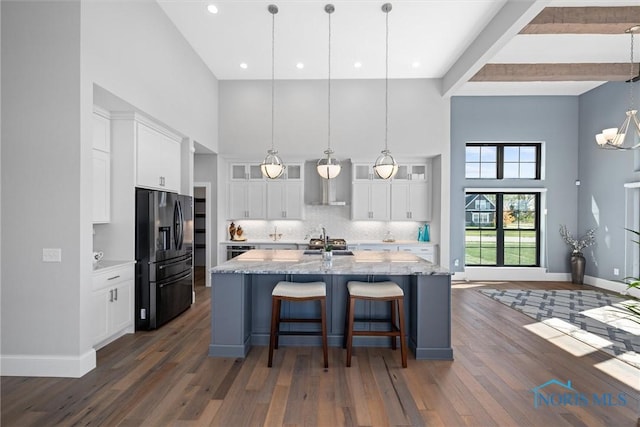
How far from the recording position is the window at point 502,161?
7.38m

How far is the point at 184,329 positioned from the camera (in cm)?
416

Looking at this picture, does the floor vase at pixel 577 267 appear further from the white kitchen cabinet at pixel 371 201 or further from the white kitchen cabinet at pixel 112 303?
the white kitchen cabinet at pixel 112 303

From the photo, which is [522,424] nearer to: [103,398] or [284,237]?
[103,398]

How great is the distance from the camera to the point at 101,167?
3764 millimetres

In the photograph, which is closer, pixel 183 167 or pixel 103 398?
pixel 103 398

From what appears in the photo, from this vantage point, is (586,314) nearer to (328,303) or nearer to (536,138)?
(328,303)

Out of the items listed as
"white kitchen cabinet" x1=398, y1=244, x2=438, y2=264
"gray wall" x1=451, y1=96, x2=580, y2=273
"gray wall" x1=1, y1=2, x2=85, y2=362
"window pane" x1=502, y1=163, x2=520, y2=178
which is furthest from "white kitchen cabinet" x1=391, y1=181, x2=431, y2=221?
"gray wall" x1=1, y1=2, x2=85, y2=362

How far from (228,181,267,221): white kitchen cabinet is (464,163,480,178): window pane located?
14.2ft

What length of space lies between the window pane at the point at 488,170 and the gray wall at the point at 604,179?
67.1 inches

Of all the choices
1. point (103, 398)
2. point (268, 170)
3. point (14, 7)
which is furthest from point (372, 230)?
point (14, 7)

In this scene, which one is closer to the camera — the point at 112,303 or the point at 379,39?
the point at 112,303

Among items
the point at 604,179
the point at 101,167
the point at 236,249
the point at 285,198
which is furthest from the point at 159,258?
the point at 604,179

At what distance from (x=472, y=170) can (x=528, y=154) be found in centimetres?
126

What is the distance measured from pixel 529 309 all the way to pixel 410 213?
255cm
